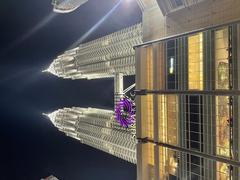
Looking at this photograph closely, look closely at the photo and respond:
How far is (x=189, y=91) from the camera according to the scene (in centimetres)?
4016

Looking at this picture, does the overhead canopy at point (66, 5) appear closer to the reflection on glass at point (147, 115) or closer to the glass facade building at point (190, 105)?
the reflection on glass at point (147, 115)

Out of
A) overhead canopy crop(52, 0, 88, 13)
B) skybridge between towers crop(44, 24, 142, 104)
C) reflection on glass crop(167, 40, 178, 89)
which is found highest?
overhead canopy crop(52, 0, 88, 13)

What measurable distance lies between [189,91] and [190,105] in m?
1.79

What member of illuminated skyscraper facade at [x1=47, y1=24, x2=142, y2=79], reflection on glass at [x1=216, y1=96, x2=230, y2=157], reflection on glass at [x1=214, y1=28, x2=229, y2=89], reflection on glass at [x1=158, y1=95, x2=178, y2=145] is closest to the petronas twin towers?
illuminated skyscraper facade at [x1=47, y1=24, x2=142, y2=79]

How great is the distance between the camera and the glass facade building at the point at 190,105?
115ft

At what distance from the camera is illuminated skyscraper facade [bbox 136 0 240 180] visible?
3509cm

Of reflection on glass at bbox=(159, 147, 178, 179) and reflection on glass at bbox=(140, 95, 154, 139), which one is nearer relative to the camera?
reflection on glass at bbox=(159, 147, 178, 179)

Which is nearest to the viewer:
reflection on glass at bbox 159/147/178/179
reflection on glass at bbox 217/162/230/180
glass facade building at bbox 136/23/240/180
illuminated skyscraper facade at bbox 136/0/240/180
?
glass facade building at bbox 136/23/240/180

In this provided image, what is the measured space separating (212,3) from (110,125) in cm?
15360

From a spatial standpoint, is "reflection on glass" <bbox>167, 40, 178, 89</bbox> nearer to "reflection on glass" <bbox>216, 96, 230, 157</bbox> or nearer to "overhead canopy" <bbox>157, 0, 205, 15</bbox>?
"overhead canopy" <bbox>157, 0, 205, 15</bbox>

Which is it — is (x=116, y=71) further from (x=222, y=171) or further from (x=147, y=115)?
(x=222, y=171)

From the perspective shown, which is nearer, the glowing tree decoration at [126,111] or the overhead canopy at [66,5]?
the glowing tree decoration at [126,111]

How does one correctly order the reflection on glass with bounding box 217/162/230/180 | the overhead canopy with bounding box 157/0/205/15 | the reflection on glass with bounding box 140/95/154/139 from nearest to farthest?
the reflection on glass with bounding box 217/162/230/180
the overhead canopy with bounding box 157/0/205/15
the reflection on glass with bounding box 140/95/154/139

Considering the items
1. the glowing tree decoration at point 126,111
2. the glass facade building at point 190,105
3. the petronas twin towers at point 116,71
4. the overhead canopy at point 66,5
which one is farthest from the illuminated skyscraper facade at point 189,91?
the petronas twin towers at point 116,71
